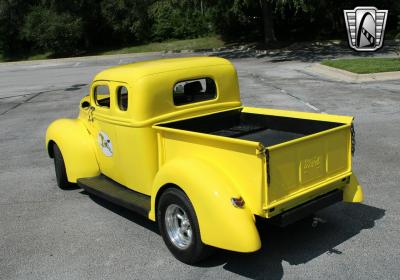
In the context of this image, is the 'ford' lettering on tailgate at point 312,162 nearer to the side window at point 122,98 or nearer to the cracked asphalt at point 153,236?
the cracked asphalt at point 153,236

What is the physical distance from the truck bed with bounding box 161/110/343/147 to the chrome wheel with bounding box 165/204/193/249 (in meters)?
1.00

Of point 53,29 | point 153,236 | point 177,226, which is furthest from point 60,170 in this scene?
point 53,29

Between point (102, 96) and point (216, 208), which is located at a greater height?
point (102, 96)

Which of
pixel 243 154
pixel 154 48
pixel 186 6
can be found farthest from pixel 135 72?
pixel 154 48

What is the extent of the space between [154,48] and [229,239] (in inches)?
1243

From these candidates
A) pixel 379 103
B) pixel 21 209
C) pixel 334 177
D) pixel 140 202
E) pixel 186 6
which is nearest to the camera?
pixel 334 177

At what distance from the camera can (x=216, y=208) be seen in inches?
154

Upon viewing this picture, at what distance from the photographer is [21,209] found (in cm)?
620

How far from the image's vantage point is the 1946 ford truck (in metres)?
3.93

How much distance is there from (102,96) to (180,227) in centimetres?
247

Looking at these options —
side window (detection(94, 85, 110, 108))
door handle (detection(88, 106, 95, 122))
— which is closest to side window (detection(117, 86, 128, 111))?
side window (detection(94, 85, 110, 108))

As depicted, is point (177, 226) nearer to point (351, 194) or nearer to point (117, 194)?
point (117, 194)

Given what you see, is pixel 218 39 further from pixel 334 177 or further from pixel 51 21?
pixel 334 177

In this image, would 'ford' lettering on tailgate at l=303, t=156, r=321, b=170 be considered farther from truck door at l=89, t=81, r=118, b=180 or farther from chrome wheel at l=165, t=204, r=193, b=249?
truck door at l=89, t=81, r=118, b=180
